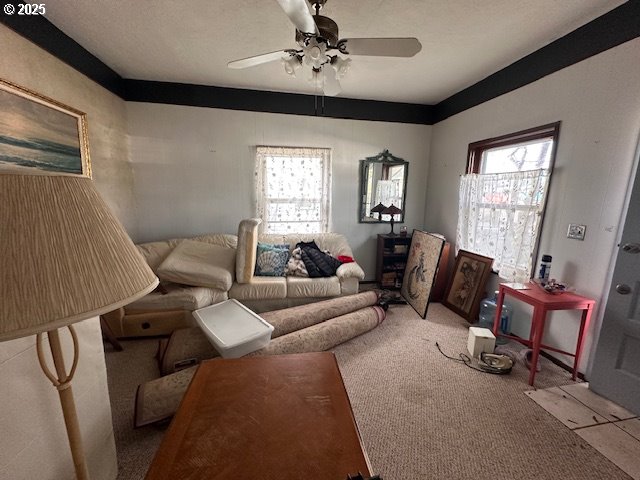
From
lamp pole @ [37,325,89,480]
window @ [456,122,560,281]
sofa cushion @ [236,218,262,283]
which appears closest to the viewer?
lamp pole @ [37,325,89,480]

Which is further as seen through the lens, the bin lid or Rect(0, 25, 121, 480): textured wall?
the bin lid

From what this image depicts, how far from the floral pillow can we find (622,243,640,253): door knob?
2.90m

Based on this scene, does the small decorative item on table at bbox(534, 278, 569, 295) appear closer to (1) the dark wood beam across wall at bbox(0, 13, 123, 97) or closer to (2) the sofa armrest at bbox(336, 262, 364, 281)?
(2) the sofa armrest at bbox(336, 262, 364, 281)

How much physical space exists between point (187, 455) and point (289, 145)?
11.3 ft

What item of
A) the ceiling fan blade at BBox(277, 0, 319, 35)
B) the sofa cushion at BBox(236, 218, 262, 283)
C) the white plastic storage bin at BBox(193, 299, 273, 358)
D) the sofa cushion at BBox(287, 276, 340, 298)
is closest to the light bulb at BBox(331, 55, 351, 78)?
the ceiling fan blade at BBox(277, 0, 319, 35)

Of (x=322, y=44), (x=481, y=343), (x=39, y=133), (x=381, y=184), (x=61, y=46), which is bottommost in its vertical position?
(x=481, y=343)

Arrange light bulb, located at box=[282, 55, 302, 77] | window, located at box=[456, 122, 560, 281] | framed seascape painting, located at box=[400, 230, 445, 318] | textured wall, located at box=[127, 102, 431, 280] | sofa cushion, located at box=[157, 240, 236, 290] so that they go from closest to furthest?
1. light bulb, located at box=[282, 55, 302, 77]
2. window, located at box=[456, 122, 560, 281]
3. sofa cushion, located at box=[157, 240, 236, 290]
4. framed seascape painting, located at box=[400, 230, 445, 318]
5. textured wall, located at box=[127, 102, 431, 280]

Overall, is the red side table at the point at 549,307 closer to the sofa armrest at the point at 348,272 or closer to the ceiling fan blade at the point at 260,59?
the sofa armrest at the point at 348,272

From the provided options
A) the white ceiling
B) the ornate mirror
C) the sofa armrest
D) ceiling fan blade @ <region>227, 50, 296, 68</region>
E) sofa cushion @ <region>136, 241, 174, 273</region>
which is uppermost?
the white ceiling

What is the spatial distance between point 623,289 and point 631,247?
28cm

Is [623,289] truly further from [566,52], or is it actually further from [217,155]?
[217,155]

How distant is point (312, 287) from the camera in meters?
3.00

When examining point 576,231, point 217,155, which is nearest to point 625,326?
point 576,231

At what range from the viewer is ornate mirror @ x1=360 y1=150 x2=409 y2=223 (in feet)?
12.8
